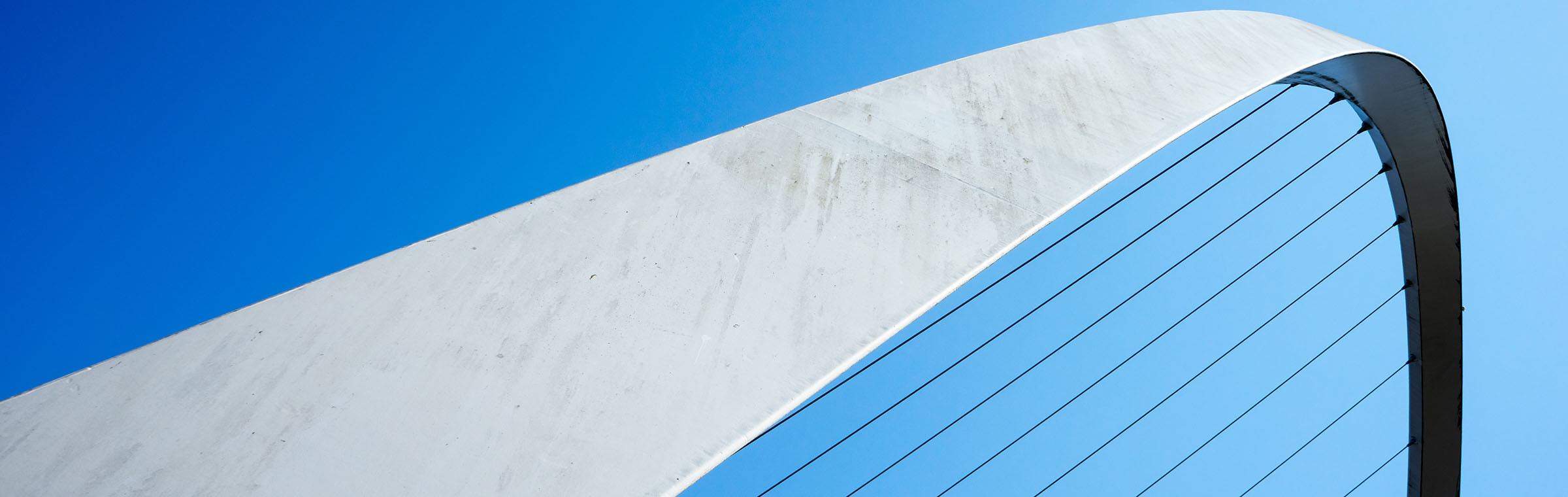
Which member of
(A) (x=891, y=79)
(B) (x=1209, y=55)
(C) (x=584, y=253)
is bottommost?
(C) (x=584, y=253)

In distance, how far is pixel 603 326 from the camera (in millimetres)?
2596

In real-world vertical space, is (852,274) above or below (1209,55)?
below

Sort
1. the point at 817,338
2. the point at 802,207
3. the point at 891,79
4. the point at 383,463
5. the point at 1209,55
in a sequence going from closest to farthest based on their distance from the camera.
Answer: the point at 383,463 → the point at 817,338 → the point at 802,207 → the point at 891,79 → the point at 1209,55

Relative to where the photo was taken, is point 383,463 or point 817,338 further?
point 817,338

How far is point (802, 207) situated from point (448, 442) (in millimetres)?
1453

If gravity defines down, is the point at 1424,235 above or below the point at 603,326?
above

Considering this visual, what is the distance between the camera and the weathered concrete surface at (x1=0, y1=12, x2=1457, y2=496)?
229cm

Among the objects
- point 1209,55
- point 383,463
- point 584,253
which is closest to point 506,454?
point 383,463

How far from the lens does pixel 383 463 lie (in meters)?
2.29

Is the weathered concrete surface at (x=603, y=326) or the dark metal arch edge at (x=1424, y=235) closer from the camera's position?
the weathered concrete surface at (x=603, y=326)

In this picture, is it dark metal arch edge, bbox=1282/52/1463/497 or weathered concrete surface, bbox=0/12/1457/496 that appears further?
dark metal arch edge, bbox=1282/52/1463/497

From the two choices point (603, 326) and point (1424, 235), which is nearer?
point (603, 326)

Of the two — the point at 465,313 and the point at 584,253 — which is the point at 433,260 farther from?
the point at 584,253

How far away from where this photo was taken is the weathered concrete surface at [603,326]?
2.29 metres
